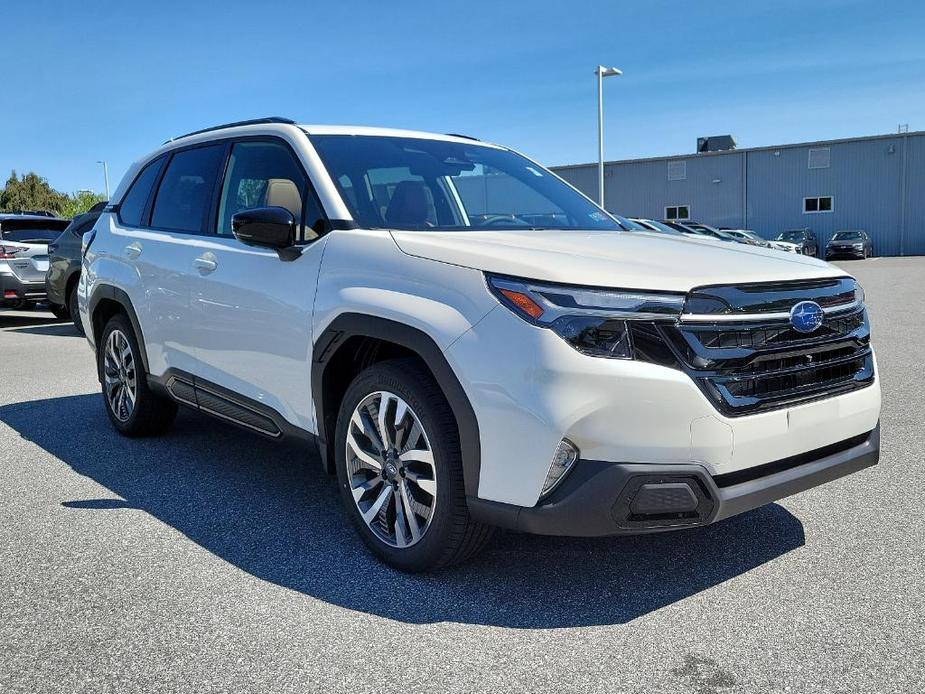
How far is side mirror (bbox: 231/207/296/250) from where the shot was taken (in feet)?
12.1

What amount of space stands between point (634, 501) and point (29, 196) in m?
94.0

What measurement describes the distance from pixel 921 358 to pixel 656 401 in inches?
271

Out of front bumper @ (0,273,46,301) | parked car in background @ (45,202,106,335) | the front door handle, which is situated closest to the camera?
the front door handle

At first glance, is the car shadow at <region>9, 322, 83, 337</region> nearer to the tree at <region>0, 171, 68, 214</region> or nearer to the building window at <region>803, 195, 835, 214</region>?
the building window at <region>803, 195, 835, 214</region>

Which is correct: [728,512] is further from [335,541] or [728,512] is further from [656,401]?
[335,541]

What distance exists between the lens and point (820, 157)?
1710 inches

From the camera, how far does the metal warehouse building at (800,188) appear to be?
138 ft

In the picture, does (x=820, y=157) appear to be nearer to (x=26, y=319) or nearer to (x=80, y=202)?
(x=26, y=319)

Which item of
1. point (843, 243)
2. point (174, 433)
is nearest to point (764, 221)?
point (843, 243)

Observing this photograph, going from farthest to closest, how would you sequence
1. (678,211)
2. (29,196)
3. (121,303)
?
(29,196) → (678,211) → (121,303)

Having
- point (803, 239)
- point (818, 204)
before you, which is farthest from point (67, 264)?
point (818, 204)

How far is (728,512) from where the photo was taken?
2.89 metres

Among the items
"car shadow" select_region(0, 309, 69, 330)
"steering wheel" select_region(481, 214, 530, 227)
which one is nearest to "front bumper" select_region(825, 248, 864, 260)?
"car shadow" select_region(0, 309, 69, 330)

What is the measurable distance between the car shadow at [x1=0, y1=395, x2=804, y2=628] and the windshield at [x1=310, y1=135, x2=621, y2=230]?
1.22 metres
